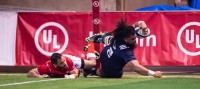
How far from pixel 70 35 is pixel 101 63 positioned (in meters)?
4.80

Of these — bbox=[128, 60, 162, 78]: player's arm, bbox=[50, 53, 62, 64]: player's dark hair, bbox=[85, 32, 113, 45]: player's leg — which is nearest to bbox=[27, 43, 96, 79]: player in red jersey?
bbox=[50, 53, 62, 64]: player's dark hair

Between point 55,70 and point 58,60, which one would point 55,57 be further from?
point 55,70

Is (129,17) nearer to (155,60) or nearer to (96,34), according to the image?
(155,60)

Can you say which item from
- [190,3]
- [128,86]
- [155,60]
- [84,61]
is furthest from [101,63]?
[190,3]

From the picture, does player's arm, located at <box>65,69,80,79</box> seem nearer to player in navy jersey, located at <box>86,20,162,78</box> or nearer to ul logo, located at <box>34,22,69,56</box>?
player in navy jersey, located at <box>86,20,162,78</box>

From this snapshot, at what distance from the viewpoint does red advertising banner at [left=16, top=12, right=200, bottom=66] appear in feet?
53.1

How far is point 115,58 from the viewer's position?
1134cm

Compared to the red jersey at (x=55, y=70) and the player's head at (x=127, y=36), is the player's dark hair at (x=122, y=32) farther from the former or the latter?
the red jersey at (x=55, y=70)

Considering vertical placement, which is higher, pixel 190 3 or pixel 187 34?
pixel 190 3

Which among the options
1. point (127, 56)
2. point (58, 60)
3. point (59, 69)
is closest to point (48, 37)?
point (59, 69)

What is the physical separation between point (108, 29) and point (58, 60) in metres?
4.64

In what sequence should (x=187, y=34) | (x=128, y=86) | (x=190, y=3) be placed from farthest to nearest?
(x=190, y=3), (x=187, y=34), (x=128, y=86)

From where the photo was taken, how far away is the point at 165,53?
16250mm

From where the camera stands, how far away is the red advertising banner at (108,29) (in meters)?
16.2
